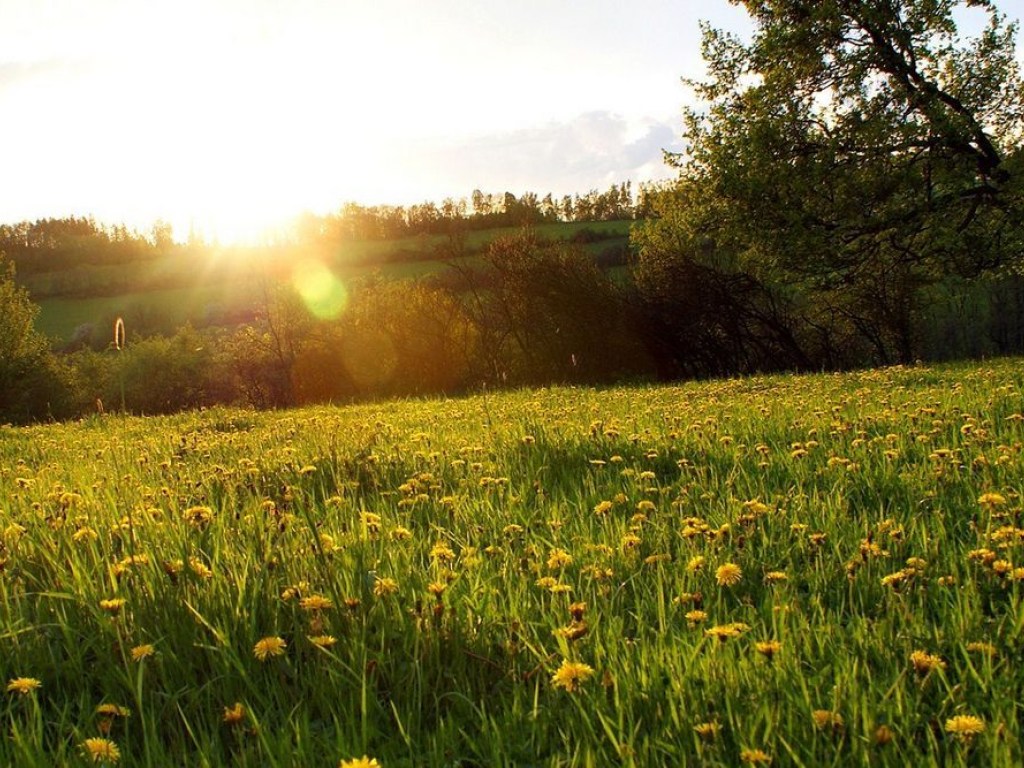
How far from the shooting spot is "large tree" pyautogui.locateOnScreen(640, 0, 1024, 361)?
59.7 feet

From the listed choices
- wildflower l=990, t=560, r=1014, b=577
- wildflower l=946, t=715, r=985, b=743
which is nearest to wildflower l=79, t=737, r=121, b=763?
wildflower l=946, t=715, r=985, b=743

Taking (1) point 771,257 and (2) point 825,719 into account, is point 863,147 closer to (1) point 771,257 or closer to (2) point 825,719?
(1) point 771,257

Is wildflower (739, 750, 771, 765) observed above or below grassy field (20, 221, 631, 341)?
below

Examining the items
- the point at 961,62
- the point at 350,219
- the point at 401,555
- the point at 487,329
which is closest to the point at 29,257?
the point at 350,219

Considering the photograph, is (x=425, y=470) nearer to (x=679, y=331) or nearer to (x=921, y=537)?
(x=921, y=537)

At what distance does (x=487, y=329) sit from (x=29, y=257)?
276 feet

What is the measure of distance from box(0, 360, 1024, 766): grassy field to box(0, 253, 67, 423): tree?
41.8 meters

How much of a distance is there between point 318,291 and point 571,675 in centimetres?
4134

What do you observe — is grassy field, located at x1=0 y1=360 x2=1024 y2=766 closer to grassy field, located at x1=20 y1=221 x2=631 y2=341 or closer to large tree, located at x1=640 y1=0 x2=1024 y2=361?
large tree, located at x1=640 y1=0 x2=1024 y2=361

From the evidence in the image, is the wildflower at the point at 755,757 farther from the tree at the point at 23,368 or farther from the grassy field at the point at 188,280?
the grassy field at the point at 188,280

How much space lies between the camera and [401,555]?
290cm

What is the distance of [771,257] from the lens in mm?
20312

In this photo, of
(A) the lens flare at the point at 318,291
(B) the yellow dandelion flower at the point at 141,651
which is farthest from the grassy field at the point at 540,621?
(A) the lens flare at the point at 318,291

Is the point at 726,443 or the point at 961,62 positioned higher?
the point at 961,62
